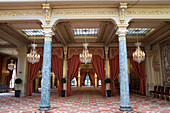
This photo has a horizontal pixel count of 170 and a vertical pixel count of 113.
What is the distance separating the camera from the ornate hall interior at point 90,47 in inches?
203

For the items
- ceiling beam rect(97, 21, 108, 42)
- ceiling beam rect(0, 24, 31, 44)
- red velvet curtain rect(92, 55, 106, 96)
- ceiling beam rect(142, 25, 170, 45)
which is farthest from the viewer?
red velvet curtain rect(92, 55, 106, 96)

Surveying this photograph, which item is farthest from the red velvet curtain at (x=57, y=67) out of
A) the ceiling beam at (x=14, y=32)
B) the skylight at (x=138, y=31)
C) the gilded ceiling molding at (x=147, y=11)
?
the gilded ceiling molding at (x=147, y=11)

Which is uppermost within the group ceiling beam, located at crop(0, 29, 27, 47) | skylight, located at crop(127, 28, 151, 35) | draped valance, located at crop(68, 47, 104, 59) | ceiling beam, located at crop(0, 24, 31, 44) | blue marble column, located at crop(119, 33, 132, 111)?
skylight, located at crop(127, 28, 151, 35)

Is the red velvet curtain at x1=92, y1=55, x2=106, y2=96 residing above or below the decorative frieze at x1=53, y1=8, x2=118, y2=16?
below

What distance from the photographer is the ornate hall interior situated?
203 inches

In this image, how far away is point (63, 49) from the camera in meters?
10.0

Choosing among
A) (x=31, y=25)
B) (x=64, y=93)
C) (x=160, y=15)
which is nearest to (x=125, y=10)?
(x=160, y=15)

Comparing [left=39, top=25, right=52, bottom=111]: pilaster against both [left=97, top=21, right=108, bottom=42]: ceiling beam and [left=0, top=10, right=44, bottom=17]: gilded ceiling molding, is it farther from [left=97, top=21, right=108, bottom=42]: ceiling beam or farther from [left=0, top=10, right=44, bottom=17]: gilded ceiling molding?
[left=97, top=21, right=108, bottom=42]: ceiling beam

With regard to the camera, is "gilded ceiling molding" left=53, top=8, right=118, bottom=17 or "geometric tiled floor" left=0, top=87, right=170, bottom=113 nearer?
"geometric tiled floor" left=0, top=87, right=170, bottom=113

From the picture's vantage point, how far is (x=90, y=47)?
10.0 metres

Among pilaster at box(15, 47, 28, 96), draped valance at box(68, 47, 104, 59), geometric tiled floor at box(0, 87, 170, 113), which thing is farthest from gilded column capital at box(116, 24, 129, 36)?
pilaster at box(15, 47, 28, 96)

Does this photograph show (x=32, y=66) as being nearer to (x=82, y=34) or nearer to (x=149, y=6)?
(x=82, y=34)

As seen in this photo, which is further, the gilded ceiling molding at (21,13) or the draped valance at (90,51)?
the draped valance at (90,51)

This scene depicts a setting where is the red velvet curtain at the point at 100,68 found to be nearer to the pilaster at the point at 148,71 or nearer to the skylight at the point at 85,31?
the skylight at the point at 85,31
